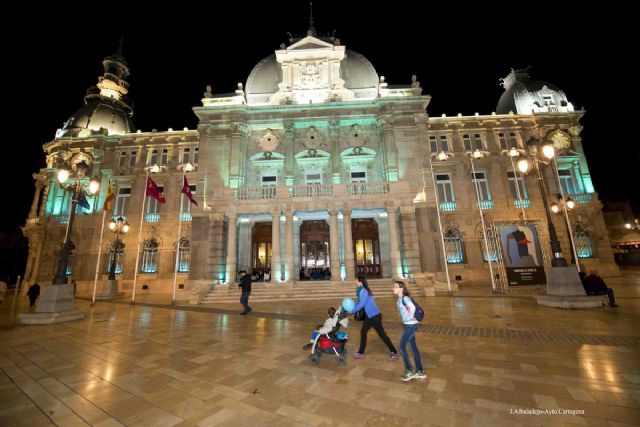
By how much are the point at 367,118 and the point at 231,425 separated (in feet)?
84.2

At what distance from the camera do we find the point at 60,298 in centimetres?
1139

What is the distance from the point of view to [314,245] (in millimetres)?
24406

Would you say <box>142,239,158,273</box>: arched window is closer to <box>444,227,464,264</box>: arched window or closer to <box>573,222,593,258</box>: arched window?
<box>444,227,464,264</box>: arched window

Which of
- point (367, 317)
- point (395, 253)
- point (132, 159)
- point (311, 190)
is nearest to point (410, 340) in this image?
point (367, 317)

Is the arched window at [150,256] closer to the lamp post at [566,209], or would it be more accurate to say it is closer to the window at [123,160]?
the window at [123,160]

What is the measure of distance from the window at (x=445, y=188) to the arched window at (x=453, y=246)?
10.1 ft

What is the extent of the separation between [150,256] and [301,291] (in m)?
18.5

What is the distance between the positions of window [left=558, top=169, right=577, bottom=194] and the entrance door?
19524 mm

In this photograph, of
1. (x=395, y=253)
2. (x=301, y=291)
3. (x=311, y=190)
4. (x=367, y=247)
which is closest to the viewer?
(x=301, y=291)

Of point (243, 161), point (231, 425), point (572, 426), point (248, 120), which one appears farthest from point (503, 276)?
point (248, 120)

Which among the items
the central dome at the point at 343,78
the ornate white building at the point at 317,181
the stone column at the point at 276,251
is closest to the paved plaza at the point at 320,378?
the stone column at the point at 276,251

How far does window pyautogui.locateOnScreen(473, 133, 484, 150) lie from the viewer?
28344mm

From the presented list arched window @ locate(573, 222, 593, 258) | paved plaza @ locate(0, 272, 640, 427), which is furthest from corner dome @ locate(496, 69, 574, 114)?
paved plaza @ locate(0, 272, 640, 427)

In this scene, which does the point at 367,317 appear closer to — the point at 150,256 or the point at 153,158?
the point at 150,256
